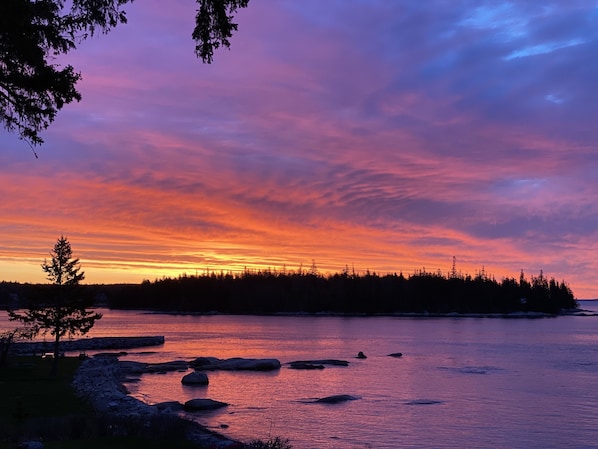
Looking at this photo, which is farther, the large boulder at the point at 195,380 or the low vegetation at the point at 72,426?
the large boulder at the point at 195,380

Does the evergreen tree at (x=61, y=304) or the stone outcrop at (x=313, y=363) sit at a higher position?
the evergreen tree at (x=61, y=304)

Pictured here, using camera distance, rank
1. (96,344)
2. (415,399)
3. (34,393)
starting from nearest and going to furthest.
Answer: (34,393) → (415,399) → (96,344)

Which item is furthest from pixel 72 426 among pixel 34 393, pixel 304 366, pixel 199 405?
pixel 304 366

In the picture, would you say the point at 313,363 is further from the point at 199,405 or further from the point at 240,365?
the point at 199,405

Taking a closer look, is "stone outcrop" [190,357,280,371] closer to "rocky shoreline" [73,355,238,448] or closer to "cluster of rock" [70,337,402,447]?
"cluster of rock" [70,337,402,447]

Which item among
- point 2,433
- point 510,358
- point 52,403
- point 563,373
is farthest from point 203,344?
point 2,433

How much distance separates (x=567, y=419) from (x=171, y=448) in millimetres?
27866

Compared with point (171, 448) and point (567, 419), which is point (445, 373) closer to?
point (567, 419)

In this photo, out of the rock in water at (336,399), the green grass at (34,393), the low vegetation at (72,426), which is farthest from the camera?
the rock in water at (336,399)

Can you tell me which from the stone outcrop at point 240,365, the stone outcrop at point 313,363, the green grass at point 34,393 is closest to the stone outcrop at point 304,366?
the stone outcrop at point 313,363

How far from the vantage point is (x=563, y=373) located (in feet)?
211

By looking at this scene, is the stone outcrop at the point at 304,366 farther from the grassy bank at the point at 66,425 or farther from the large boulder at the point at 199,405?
the grassy bank at the point at 66,425

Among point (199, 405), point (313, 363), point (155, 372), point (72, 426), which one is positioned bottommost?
point (155, 372)

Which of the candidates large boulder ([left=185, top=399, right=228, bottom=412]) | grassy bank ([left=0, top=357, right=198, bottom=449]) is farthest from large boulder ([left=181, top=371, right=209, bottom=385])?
grassy bank ([left=0, top=357, right=198, bottom=449])
